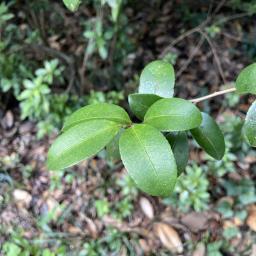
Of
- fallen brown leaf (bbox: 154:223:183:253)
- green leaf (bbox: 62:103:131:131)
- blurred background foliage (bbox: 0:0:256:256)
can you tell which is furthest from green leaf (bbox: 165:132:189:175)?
fallen brown leaf (bbox: 154:223:183:253)

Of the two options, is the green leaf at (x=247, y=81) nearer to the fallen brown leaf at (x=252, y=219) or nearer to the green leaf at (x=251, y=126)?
the green leaf at (x=251, y=126)

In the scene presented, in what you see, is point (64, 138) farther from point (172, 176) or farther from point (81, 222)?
point (81, 222)

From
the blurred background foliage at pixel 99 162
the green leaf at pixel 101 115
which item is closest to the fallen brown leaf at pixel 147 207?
the blurred background foliage at pixel 99 162

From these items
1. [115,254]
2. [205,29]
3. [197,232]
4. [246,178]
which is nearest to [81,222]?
[115,254]

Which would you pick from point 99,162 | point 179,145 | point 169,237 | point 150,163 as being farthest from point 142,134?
point 99,162

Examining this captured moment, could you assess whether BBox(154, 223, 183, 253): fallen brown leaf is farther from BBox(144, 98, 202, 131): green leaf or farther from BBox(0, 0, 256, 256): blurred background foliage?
BBox(144, 98, 202, 131): green leaf

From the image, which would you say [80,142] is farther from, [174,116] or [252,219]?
[252,219]

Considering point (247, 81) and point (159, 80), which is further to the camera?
point (159, 80)
